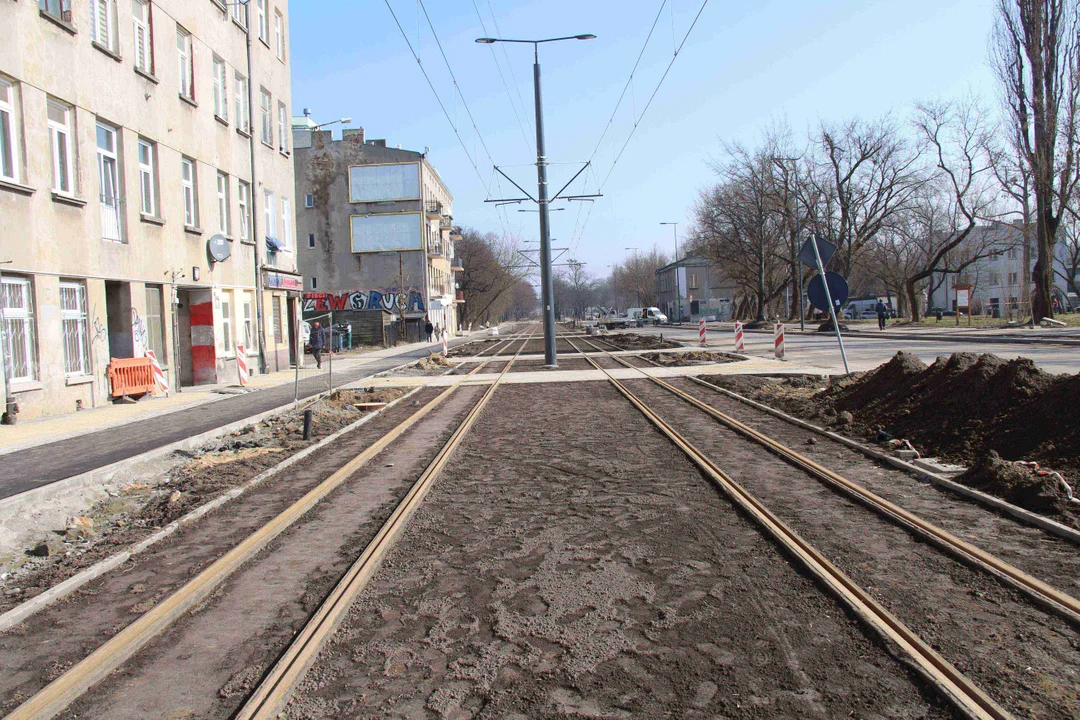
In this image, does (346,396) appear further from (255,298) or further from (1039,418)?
(1039,418)

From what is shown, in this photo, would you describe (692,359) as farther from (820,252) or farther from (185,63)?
(185,63)

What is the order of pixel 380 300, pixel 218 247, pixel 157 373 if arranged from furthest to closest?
pixel 380 300 < pixel 218 247 < pixel 157 373

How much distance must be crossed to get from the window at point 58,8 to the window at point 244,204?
29.5 feet

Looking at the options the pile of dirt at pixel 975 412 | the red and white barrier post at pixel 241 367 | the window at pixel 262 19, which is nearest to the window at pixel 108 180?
the red and white barrier post at pixel 241 367

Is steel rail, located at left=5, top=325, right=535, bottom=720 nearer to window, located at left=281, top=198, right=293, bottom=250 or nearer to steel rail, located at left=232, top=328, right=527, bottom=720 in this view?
steel rail, located at left=232, top=328, right=527, bottom=720

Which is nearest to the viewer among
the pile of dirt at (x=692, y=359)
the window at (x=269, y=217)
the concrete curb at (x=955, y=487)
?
the concrete curb at (x=955, y=487)

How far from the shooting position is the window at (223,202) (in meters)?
23.6

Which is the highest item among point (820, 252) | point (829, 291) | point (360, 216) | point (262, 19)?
point (262, 19)

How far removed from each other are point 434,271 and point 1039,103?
4704 centimetres

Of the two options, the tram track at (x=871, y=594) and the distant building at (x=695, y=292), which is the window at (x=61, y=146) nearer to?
the tram track at (x=871, y=594)

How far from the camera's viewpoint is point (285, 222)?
2892 cm

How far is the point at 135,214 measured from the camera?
18250 mm

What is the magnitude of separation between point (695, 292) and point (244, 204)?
10582 cm

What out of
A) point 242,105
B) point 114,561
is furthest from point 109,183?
point 114,561
